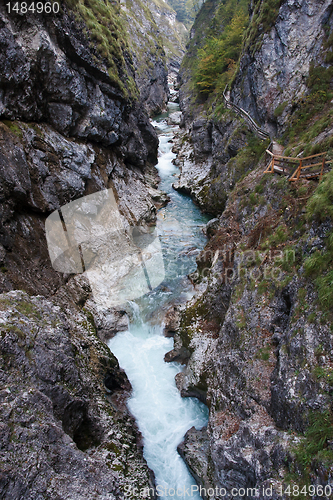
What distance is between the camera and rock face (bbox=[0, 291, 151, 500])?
579 cm

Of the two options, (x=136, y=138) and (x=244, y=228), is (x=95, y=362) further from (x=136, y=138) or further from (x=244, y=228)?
(x=136, y=138)

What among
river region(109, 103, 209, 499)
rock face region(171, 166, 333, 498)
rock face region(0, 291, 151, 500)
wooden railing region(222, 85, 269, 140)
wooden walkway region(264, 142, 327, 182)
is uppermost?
wooden railing region(222, 85, 269, 140)

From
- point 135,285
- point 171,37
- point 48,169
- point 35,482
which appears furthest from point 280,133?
point 171,37

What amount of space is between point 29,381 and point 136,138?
2428 cm

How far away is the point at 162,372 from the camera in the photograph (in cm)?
1271

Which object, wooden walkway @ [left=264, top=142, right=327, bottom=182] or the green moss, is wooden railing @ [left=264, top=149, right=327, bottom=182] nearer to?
wooden walkway @ [left=264, top=142, right=327, bottom=182]

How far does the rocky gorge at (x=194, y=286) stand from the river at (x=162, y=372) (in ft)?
2.23

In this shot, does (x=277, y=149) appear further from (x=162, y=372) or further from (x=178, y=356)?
(x=162, y=372)

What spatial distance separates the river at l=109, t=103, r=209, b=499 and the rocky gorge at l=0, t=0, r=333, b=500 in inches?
26.7

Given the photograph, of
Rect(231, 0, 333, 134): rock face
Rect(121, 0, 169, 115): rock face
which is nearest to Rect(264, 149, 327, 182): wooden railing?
Rect(231, 0, 333, 134): rock face

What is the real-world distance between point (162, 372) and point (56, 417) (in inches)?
245

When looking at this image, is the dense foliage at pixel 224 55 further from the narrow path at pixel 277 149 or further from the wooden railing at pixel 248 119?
the narrow path at pixel 277 149

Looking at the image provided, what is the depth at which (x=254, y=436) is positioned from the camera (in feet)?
22.3

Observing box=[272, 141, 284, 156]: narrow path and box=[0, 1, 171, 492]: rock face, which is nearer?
box=[0, 1, 171, 492]: rock face
